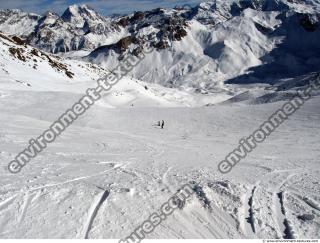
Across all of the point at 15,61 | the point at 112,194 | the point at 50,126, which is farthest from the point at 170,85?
the point at 112,194

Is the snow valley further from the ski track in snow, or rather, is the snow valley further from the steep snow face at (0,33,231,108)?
the steep snow face at (0,33,231,108)

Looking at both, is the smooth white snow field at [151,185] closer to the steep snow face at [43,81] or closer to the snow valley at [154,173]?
the snow valley at [154,173]

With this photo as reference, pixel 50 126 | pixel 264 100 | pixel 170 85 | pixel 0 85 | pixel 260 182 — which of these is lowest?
pixel 170 85

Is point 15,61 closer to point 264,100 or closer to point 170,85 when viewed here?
point 264,100

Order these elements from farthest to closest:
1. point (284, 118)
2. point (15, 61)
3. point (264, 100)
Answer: point (15, 61) < point (264, 100) < point (284, 118)

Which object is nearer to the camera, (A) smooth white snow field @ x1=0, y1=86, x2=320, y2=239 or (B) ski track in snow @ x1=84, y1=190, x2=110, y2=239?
(B) ski track in snow @ x1=84, y1=190, x2=110, y2=239

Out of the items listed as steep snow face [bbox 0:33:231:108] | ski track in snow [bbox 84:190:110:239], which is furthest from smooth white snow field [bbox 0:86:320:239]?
steep snow face [bbox 0:33:231:108]

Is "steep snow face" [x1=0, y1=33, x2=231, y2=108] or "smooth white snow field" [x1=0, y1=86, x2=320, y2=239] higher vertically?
"smooth white snow field" [x1=0, y1=86, x2=320, y2=239]

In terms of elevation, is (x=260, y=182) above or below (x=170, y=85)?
above

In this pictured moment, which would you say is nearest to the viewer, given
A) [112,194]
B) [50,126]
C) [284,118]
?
[112,194]

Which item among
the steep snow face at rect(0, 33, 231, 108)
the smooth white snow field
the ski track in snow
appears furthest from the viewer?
the steep snow face at rect(0, 33, 231, 108)

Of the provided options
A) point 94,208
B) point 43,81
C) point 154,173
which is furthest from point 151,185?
point 43,81
